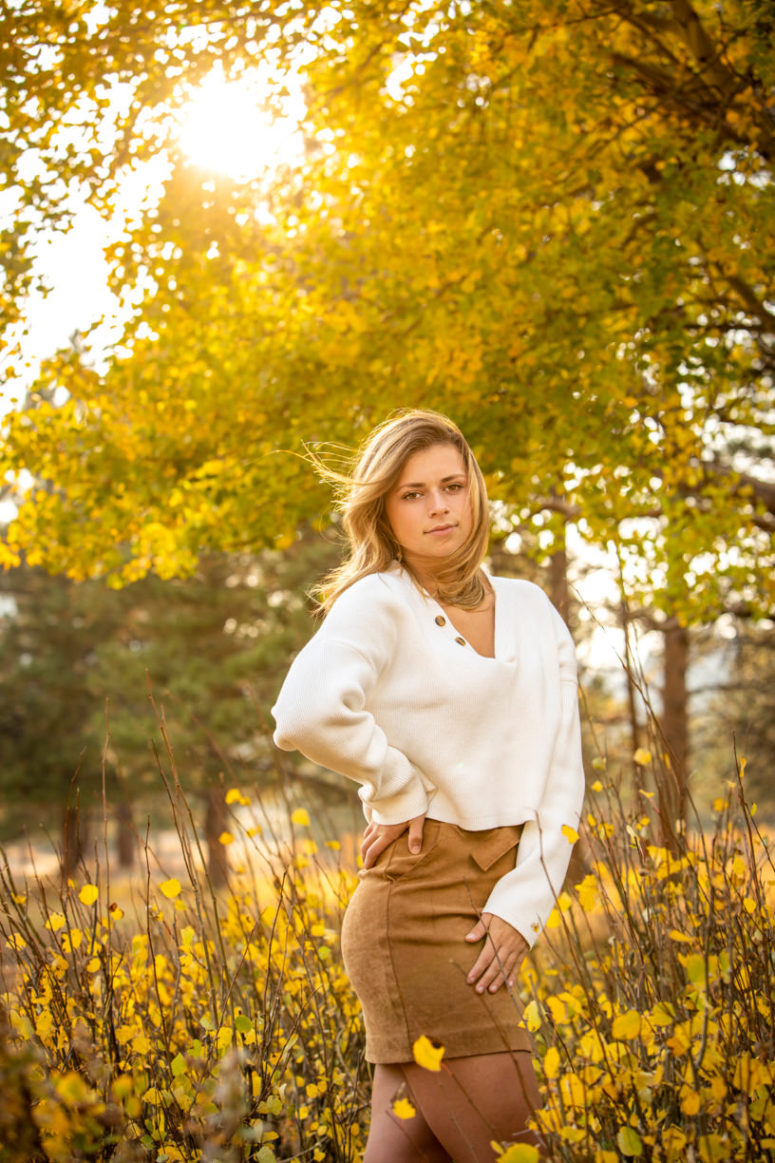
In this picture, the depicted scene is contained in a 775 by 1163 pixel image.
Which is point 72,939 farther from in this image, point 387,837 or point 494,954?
point 494,954

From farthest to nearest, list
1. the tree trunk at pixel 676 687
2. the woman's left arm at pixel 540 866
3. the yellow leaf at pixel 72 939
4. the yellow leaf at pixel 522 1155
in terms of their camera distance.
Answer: the tree trunk at pixel 676 687 < the yellow leaf at pixel 72 939 < the woman's left arm at pixel 540 866 < the yellow leaf at pixel 522 1155

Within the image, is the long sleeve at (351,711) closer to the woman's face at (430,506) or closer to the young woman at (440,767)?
the young woman at (440,767)

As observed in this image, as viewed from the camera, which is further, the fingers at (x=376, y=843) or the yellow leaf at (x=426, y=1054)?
the fingers at (x=376, y=843)

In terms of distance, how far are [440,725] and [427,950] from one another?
16.2 inches

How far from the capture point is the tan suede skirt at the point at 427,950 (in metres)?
1.86

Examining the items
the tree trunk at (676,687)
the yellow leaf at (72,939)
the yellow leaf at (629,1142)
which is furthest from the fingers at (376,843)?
the tree trunk at (676,687)

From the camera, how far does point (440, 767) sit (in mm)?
1997

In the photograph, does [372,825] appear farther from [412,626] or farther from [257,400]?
[257,400]

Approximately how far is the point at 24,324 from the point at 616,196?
2.72 meters

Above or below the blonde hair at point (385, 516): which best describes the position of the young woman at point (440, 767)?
below

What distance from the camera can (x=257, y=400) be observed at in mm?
5219

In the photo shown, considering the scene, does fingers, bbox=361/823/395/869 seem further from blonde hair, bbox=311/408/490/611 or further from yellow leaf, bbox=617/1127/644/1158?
yellow leaf, bbox=617/1127/644/1158

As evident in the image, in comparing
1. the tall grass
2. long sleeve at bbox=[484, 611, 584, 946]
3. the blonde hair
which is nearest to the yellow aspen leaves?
the tall grass

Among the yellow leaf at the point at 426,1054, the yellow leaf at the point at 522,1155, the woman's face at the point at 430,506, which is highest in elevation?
the woman's face at the point at 430,506
